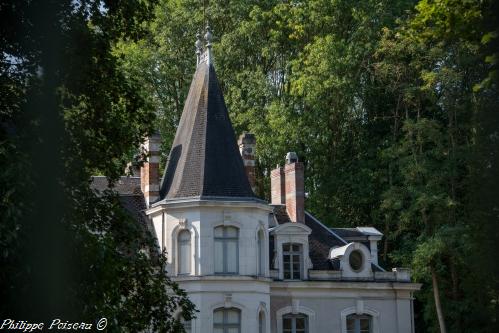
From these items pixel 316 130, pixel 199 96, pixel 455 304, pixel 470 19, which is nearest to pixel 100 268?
pixel 470 19

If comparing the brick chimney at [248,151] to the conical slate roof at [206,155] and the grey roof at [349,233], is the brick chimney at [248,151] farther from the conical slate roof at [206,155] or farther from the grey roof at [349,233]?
the grey roof at [349,233]

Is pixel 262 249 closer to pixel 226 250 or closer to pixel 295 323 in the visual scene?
pixel 226 250

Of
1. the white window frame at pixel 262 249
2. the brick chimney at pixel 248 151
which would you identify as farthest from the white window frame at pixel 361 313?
the brick chimney at pixel 248 151

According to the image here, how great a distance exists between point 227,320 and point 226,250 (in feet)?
6.79

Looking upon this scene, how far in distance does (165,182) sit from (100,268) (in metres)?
16.7

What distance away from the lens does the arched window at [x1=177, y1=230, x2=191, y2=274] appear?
29.4m

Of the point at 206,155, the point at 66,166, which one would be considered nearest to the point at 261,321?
the point at 206,155

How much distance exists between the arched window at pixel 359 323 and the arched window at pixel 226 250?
4.86 m

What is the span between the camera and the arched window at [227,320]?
2908 centimetres

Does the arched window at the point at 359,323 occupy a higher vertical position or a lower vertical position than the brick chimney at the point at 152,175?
lower

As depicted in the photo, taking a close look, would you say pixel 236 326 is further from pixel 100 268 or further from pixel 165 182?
pixel 100 268

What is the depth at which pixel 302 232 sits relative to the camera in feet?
105

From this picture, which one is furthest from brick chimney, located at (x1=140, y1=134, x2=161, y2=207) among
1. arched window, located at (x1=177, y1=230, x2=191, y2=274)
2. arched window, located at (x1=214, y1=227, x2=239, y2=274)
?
arched window, located at (x1=214, y1=227, x2=239, y2=274)

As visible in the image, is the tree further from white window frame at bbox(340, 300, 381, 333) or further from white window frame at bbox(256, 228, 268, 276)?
white window frame at bbox(340, 300, 381, 333)
